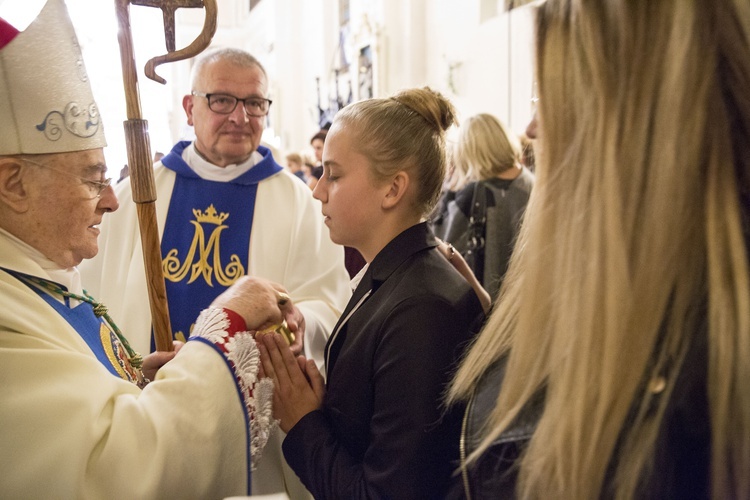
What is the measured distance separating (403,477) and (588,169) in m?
0.75

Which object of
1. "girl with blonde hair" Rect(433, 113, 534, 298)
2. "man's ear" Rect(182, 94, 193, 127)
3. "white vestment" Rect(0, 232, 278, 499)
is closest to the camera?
"white vestment" Rect(0, 232, 278, 499)

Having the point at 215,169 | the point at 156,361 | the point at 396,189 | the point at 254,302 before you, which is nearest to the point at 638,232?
the point at 396,189

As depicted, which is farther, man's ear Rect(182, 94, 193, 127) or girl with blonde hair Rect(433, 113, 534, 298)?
girl with blonde hair Rect(433, 113, 534, 298)

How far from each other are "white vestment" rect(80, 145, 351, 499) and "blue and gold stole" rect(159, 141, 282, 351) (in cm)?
4

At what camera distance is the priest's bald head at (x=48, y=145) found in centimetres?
142

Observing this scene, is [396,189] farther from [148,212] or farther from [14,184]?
[14,184]

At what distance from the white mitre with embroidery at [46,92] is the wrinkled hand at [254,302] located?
488mm

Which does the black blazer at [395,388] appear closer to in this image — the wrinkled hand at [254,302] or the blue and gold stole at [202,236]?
the wrinkled hand at [254,302]

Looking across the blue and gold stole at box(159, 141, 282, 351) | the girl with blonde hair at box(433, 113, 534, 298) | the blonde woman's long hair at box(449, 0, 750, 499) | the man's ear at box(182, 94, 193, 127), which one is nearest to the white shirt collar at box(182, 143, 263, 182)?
the blue and gold stole at box(159, 141, 282, 351)

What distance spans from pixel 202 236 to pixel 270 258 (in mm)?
314

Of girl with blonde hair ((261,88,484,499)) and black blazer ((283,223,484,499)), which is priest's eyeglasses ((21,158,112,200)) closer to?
girl with blonde hair ((261,88,484,499))

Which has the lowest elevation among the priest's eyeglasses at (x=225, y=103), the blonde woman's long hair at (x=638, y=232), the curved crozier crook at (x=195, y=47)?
the blonde woman's long hair at (x=638, y=232)

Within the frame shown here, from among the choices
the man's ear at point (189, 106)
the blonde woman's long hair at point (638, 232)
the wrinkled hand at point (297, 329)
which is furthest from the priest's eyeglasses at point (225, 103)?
the blonde woman's long hair at point (638, 232)

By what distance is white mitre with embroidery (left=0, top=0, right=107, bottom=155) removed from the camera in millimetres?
1422
